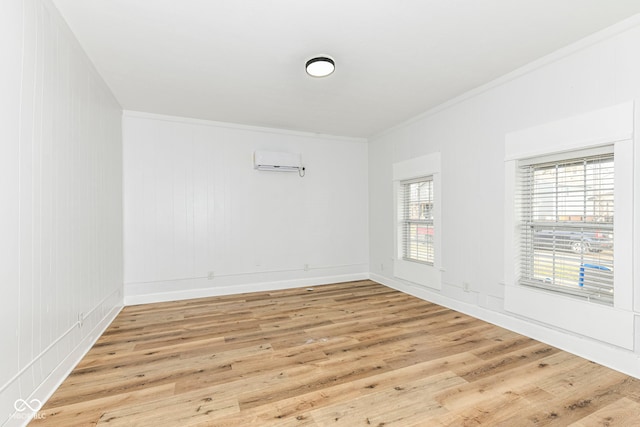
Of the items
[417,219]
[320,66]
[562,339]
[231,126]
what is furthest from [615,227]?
[231,126]

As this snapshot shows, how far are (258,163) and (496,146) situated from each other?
319 centimetres

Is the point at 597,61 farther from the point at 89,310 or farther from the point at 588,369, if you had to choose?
the point at 89,310

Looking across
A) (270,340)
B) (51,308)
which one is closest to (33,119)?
(51,308)

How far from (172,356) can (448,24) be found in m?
3.49

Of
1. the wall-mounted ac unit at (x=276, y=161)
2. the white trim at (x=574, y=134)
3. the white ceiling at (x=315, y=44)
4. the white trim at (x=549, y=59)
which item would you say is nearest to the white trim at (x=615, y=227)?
the white trim at (x=574, y=134)

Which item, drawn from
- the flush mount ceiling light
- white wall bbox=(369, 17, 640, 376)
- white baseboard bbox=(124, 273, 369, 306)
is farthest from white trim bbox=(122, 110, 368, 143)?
white baseboard bbox=(124, 273, 369, 306)

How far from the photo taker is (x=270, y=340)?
2809 millimetres

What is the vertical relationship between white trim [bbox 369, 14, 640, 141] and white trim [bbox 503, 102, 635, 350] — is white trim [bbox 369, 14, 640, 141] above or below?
above

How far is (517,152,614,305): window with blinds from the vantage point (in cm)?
237

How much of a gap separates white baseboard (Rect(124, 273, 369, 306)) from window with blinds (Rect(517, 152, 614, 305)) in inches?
115

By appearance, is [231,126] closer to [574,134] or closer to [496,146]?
[496,146]

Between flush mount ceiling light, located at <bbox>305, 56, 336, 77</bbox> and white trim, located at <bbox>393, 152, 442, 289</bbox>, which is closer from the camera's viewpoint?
flush mount ceiling light, located at <bbox>305, 56, 336, 77</bbox>

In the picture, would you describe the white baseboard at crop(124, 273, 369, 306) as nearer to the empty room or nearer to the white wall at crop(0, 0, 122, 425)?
the empty room

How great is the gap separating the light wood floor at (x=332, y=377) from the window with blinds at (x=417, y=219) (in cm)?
113
